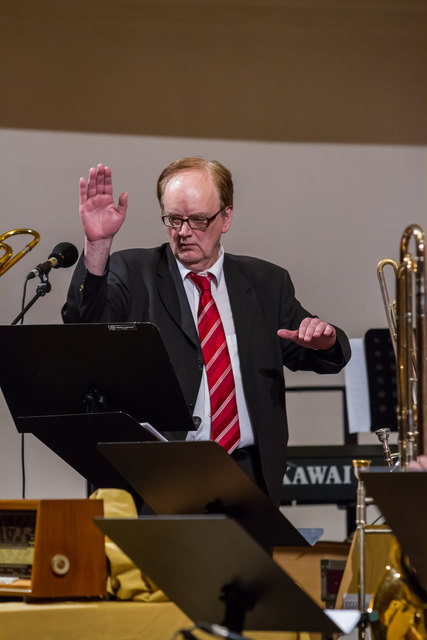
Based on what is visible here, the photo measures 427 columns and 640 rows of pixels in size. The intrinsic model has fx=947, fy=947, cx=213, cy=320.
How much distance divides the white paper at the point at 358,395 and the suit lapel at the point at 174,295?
139 cm

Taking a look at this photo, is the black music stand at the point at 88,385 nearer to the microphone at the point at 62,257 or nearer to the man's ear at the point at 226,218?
the microphone at the point at 62,257

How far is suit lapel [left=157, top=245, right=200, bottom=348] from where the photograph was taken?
281cm

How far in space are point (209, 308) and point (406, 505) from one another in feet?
5.12

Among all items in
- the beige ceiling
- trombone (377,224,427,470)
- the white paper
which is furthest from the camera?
the beige ceiling

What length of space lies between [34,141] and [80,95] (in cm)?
37

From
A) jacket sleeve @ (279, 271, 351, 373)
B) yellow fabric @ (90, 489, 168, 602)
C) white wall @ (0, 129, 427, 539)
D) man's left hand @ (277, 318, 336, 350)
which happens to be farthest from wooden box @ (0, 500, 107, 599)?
white wall @ (0, 129, 427, 539)

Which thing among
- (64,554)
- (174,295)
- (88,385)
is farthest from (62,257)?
(64,554)

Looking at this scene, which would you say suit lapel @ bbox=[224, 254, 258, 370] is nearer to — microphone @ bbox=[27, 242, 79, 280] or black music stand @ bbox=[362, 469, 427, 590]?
microphone @ bbox=[27, 242, 79, 280]

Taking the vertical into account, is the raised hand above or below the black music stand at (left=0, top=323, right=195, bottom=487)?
above

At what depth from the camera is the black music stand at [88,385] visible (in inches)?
87.7

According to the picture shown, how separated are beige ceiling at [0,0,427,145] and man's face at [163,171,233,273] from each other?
8.52 feet

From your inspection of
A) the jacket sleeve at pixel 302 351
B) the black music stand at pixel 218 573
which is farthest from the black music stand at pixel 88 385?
the black music stand at pixel 218 573

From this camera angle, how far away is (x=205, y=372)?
9.12ft

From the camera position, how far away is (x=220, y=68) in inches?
215
